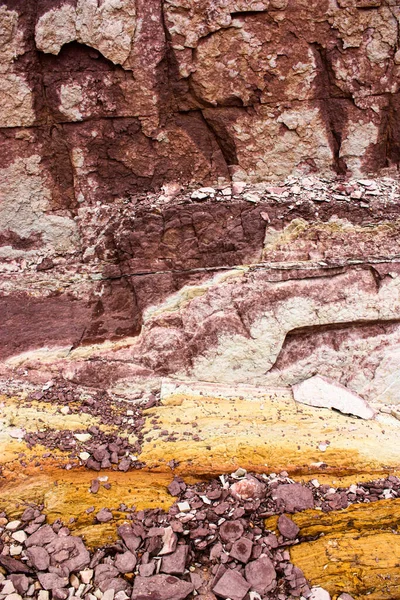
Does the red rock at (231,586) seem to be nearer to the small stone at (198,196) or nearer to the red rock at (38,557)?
the red rock at (38,557)

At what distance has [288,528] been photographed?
2.76 m

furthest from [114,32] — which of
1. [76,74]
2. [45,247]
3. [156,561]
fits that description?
[156,561]

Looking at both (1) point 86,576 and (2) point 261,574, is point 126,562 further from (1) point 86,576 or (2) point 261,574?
(2) point 261,574

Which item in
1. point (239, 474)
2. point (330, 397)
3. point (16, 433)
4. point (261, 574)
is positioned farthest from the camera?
point (330, 397)

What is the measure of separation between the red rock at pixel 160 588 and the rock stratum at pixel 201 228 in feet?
→ 2.63

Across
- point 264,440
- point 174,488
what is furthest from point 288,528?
point 174,488

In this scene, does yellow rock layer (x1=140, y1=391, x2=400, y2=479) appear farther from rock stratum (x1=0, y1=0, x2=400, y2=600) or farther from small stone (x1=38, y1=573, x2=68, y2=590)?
small stone (x1=38, y1=573, x2=68, y2=590)

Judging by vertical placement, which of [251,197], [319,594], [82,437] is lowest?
[319,594]

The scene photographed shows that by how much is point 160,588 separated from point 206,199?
2749mm

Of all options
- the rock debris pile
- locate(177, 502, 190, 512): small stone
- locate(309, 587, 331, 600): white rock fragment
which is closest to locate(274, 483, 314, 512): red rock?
the rock debris pile

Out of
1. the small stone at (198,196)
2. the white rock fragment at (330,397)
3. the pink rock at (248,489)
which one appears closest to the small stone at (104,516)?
the pink rock at (248,489)

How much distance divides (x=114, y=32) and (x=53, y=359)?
8.49 feet

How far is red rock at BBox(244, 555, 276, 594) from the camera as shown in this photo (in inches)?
99.0

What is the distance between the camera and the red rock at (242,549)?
103 inches
